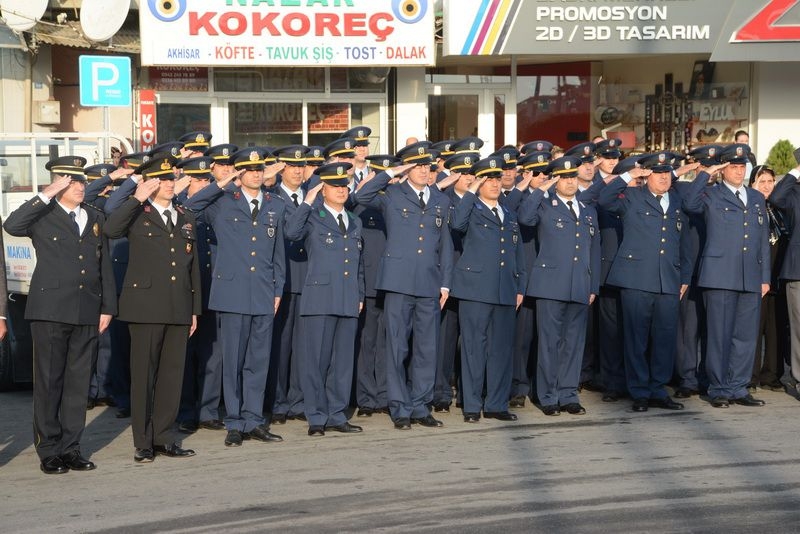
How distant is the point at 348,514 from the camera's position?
7277 mm

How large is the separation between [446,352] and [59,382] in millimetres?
3370

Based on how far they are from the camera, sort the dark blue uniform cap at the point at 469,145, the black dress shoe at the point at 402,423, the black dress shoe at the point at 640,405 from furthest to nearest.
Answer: the black dress shoe at the point at 640,405 < the dark blue uniform cap at the point at 469,145 < the black dress shoe at the point at 402,423

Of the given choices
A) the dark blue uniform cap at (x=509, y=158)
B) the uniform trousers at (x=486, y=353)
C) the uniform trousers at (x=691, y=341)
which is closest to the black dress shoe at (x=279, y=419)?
the uniform trousers at (x=486, y=353)

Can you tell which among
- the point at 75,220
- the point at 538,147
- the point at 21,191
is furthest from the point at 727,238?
the point at 21,191

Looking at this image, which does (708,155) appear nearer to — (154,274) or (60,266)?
(154,274)

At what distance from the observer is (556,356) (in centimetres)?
1059

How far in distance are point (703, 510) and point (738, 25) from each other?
13.0m

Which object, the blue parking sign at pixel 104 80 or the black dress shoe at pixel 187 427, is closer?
the black dress shoe at pixel 187 427

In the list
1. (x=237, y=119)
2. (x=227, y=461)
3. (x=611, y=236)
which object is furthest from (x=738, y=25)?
(x=227, y=461)

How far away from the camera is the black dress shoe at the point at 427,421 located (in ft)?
32.6

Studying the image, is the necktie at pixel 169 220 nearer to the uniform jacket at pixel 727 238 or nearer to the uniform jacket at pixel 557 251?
the uniform jacket at pixel 557 251

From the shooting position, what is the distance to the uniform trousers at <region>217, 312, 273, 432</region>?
30.9ft

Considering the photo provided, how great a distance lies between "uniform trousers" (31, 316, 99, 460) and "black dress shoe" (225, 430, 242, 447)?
1158 millimetres

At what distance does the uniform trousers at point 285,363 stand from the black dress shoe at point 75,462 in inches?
78.8
